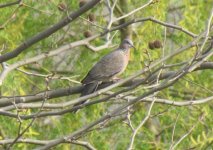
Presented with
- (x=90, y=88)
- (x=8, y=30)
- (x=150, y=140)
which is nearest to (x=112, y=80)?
(x=90, y=88)

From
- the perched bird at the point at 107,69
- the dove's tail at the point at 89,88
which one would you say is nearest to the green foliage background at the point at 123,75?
the perched bird at the point at 107,69

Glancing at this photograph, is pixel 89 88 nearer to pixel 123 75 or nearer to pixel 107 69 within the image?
pixel 107 69

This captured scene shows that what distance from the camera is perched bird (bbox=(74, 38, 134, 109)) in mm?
5543

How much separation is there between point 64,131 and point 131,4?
5.38ft

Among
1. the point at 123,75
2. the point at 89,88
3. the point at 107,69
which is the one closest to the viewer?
the point at 89,88

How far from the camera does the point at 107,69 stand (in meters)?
6.00

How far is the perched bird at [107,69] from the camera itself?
5543 millimetres

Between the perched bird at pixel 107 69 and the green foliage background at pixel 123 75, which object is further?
the green foliage background at pixel 123 75

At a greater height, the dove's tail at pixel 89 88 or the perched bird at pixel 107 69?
the perched bird at pixel 107 69

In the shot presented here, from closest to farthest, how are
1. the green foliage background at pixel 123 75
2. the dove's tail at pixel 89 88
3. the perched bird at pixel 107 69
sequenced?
the dove's tail at pixel 89 88 → the perched bird at pixel 107 69 → the green foliage background at pixel 123 75

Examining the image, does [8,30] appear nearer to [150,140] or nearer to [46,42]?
[46,42]

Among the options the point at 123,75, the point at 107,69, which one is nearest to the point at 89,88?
the point at 107,69

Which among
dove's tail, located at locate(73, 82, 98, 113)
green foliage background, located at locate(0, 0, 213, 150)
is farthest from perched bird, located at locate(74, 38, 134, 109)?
green foliage background, located at locate(0, 0, 213, 150)

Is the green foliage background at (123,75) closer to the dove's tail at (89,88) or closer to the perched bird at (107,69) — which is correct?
the perched bird at (107,69)
